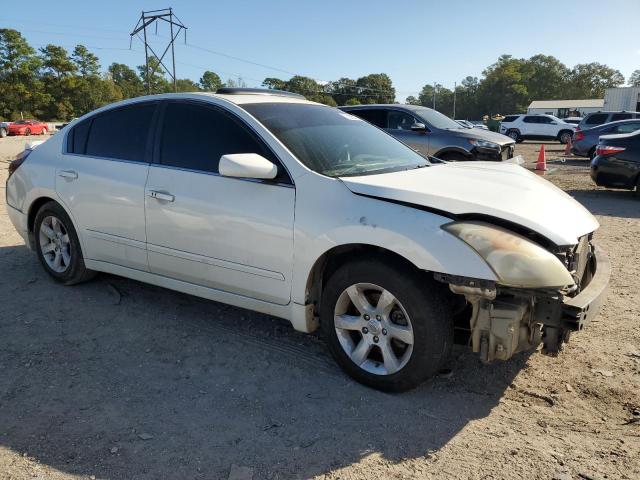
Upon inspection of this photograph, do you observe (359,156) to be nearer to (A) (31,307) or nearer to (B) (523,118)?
(A) (31,307)

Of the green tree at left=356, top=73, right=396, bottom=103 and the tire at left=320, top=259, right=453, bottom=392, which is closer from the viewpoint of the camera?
the tire at left=320, top=259, right=453, bottom=392

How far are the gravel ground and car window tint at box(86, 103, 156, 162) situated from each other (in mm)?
1296

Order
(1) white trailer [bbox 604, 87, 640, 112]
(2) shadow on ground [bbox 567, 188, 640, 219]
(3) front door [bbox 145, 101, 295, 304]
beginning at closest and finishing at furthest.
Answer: (3) front door [bbox 145, 101, 295, 304]
(2) shadow on ground [bbox 567, 188, 640, 219]
(1) white trailer [bbox 604, 87, 640, 112]

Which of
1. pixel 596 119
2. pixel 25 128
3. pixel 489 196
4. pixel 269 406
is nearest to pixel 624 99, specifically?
pixel 596 119

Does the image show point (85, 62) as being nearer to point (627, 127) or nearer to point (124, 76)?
point (124, 76)

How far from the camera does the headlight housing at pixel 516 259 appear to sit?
8.15 ft

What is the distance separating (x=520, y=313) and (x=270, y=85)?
4176 inches

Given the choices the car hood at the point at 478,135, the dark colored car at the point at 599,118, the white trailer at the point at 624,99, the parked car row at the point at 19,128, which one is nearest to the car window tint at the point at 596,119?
the dark colored car at the point at 599,118

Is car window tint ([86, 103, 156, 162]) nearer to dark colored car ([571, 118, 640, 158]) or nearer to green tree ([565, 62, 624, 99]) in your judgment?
dark colored car ([571, 118, 640, 158])

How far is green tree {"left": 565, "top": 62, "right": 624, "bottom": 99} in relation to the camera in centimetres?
11525

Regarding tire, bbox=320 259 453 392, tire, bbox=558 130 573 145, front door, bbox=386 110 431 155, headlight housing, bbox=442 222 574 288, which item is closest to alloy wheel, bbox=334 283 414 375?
tire, bbox=320 259 453 392

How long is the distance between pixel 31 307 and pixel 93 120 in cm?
167

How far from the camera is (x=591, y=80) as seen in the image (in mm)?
116625

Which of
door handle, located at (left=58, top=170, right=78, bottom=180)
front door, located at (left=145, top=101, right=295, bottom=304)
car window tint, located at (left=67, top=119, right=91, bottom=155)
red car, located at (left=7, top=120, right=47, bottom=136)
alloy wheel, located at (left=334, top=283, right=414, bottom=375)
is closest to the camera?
alloy wheel, located at (left=334, top=283, right=414, bottom=375)
